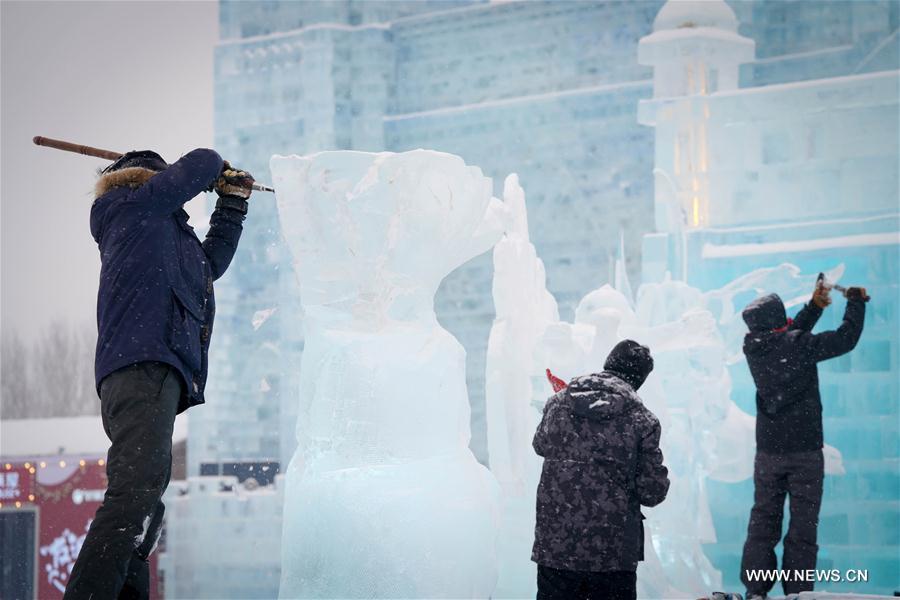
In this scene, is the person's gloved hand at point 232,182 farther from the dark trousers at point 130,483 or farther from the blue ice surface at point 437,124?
the blue ice surface at point 437,124

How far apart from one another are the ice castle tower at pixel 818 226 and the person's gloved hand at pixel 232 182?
5.31m

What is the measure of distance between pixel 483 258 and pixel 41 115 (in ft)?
25.4

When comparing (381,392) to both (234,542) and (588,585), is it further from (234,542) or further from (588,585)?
(234,542)

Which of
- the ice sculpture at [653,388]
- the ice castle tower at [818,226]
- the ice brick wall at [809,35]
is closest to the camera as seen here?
the ice sculpture at [653,388]

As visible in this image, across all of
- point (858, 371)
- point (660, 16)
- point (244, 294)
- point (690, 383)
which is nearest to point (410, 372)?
point (690, 383)

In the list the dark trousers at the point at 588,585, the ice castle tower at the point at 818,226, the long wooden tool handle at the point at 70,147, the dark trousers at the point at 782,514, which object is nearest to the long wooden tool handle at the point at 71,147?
the long wooden tool handle at the point at 70,147

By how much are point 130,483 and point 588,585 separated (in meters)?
1.42

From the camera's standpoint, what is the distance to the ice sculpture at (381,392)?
3.78 meters

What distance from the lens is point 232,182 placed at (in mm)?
2730

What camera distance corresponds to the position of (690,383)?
6.41 m

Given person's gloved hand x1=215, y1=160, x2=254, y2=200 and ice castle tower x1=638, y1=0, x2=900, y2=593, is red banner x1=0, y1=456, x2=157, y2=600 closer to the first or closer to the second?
ice castle tower x1=638, y1=0, x2=900, y2=593

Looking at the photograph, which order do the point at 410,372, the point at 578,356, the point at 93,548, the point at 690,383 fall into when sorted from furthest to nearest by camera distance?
1. the point at 690,383
2. the point at 578,356
3. the point at 410,372
4. the point at 93,548

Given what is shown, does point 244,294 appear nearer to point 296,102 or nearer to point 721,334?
point 296,102

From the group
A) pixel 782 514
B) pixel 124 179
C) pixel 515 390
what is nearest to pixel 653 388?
pixel 515 390
